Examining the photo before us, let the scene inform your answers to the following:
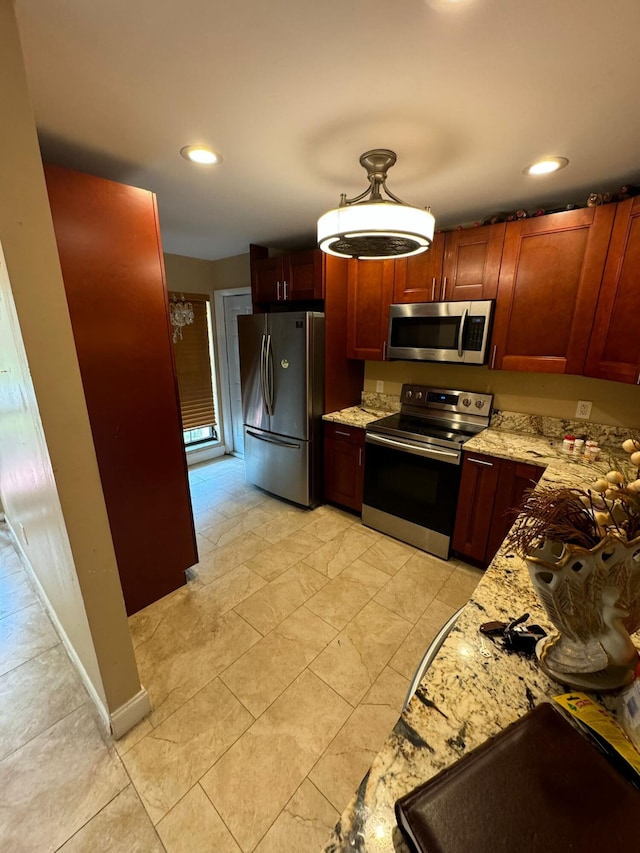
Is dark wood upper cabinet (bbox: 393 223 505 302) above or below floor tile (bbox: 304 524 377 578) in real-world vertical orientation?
above

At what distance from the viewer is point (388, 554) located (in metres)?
2.56

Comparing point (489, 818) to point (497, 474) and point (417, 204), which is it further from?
point (417, 204)

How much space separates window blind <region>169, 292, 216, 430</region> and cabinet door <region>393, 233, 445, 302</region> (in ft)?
7.81

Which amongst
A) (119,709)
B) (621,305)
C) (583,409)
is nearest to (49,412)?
(119,709)

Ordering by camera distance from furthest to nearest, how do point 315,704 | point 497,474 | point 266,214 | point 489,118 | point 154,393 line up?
point 266,214, point 497,474, point 154,393, point 315,704, point 489,118

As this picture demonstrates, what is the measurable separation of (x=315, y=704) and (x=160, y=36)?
2439mm

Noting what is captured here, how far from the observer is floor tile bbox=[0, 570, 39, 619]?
207cm

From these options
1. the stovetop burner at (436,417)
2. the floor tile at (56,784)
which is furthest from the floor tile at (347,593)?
the floor tile at (56,784)

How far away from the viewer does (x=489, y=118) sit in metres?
1.29

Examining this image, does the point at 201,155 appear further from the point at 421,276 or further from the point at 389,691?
the point at 389,691

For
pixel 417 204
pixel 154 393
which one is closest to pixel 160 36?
pixel 154 393

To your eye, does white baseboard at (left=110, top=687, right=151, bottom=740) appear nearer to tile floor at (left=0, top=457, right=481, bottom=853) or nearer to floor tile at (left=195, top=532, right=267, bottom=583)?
tile floor at (left=0, top=457, right=481, bottom=853)

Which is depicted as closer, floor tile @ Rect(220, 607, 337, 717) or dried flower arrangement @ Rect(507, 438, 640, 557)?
dried flower arrangement @ Rect(507, 438, 640, 557)

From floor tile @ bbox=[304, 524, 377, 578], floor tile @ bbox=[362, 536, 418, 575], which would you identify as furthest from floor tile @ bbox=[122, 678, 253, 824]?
floor tile @ bbox=[362, 536, 418, 575]
